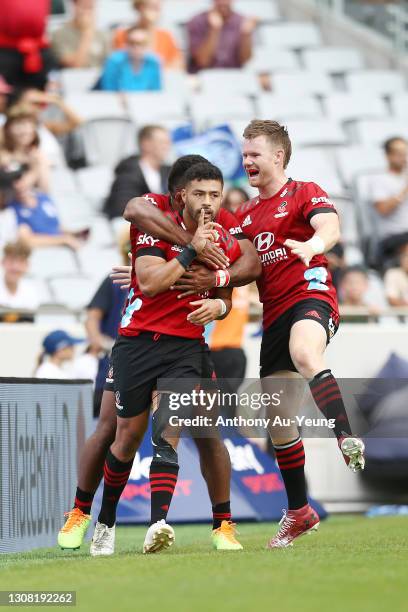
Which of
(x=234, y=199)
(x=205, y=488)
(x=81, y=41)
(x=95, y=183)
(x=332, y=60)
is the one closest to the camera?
(x=205, y=488)

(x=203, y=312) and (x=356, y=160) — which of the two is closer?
(x=203, y=312)

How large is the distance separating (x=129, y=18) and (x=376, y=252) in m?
5.91

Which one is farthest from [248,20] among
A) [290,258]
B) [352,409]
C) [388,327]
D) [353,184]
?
[290,258]

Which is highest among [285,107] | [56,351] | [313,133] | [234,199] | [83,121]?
[285,107]

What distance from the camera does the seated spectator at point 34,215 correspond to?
13.7 m

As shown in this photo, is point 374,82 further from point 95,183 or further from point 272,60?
point 95,183

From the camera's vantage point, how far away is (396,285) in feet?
45.9

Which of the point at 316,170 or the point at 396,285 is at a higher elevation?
the point at 316,170

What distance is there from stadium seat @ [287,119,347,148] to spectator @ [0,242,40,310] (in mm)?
5175

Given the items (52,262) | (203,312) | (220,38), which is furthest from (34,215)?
(203,312)

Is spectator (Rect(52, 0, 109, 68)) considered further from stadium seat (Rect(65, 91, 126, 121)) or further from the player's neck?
the player's neck

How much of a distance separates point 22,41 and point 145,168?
93.8 inches

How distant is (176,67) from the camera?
17.9 metres

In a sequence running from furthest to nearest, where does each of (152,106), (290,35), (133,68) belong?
1. (290,35)
2. (133,68)
3. (152,106)
